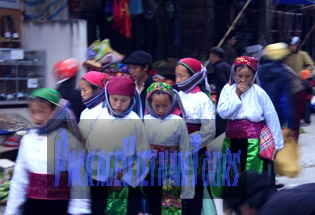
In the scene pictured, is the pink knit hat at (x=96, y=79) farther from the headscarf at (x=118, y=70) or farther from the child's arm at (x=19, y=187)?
the child's arm at (x=19, y=187)

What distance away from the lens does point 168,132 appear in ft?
15.3

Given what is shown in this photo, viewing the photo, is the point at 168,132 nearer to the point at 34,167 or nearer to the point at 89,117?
the point at 89,117

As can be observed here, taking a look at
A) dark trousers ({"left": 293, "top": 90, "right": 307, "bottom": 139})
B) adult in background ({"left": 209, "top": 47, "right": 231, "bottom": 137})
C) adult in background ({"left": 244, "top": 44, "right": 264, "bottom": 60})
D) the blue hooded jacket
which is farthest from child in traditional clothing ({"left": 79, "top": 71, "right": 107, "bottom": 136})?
adult in background ({"left": 244, "top": 44, "right": 264, "bottom": 60})

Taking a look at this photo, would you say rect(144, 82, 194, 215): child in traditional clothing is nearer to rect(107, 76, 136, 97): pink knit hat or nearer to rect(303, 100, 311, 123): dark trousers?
rect(107, 76, 136, 97): pink knit hat

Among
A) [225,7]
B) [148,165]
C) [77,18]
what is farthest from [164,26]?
[148,165]

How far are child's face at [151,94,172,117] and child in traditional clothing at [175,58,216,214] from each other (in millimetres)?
350

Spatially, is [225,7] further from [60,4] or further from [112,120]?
[112,120]

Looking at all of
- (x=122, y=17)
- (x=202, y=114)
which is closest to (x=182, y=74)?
(x=202, y=114)

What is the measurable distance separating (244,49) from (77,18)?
147 inches

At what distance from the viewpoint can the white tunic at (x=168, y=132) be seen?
4.66m

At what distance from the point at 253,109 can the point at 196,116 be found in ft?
1.61

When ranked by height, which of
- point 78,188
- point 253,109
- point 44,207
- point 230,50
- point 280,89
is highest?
point 230,50

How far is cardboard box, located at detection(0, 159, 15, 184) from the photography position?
6125 millimetres

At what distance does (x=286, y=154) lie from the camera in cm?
554
